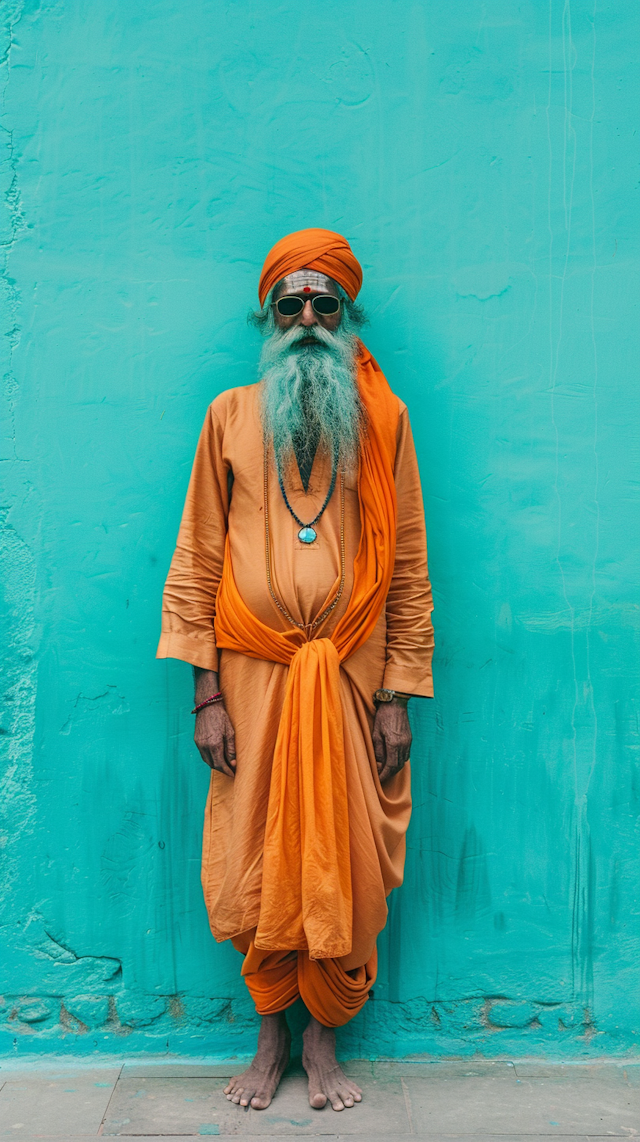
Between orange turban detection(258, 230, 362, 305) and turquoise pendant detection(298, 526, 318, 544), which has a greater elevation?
orange turban detection(258, 230, 362, 305)

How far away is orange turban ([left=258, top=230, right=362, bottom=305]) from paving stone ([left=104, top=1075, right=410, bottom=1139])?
7.35ft

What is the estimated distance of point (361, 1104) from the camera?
249cm

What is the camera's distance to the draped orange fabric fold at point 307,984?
2.46 m

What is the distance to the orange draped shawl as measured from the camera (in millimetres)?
2359

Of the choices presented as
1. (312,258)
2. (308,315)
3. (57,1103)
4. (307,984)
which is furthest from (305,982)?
(312,258)

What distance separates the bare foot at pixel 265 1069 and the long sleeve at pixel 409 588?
1016 millimetres

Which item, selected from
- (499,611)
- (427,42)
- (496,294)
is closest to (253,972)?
(499,611)

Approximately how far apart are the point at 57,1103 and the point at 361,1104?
839 millimetres

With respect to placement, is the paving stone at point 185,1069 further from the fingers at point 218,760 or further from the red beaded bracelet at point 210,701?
the red beaded bracelet at point 210,701

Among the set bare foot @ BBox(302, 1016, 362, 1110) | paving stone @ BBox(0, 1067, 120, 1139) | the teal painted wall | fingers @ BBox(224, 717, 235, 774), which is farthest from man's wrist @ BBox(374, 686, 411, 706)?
paving stone @ BBox(0, 1067, 120, 1139)

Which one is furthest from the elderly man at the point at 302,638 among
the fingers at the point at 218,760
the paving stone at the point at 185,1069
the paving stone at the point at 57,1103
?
the paving stone at the point at 57,1103

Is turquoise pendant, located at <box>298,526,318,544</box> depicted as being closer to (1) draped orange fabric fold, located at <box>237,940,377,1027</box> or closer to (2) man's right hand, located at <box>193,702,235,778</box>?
(2) man's right hand, located at <box>193,702,235,778</box>

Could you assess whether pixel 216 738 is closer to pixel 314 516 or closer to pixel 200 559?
pixel 200 559

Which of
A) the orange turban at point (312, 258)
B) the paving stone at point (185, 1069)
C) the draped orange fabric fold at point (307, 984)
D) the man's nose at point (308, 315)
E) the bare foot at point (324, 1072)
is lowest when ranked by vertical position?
the paving stone at point (185, 1069)
